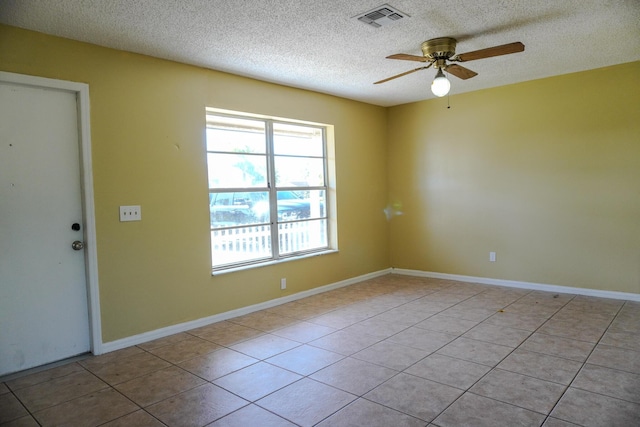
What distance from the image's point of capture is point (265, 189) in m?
4.59

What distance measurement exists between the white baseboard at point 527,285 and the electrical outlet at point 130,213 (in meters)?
3.95

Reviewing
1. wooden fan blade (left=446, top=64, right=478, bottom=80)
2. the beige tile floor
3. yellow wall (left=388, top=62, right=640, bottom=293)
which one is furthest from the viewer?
yellow wall (left=388, top=62, right=640, bottom=293)

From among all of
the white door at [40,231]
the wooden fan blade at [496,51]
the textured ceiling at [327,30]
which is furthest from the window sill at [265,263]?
the wooden fan blade at [496,51]

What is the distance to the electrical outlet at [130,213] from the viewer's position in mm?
3371

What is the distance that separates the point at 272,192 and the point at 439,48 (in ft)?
7.60

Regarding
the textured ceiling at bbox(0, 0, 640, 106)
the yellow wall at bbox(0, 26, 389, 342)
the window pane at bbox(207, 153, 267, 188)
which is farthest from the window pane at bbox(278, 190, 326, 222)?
the textured ceiling at bbox(0, 0, 640, 106)

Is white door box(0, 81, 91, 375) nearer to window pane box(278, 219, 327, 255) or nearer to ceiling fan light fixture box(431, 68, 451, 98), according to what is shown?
window pane box(278, 219, 327, 255)

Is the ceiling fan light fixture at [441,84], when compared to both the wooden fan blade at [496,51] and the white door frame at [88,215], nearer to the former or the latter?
the wooden fan blade at [496,51]

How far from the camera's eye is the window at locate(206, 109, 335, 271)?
419 centimetres

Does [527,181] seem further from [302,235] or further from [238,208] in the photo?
[238,208]

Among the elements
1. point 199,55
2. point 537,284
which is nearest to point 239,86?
point 199,55

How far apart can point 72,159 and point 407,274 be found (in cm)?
456

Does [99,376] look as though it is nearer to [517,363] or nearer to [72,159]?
[72,159]

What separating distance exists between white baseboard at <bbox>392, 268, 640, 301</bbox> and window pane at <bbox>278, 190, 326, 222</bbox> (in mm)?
1758
